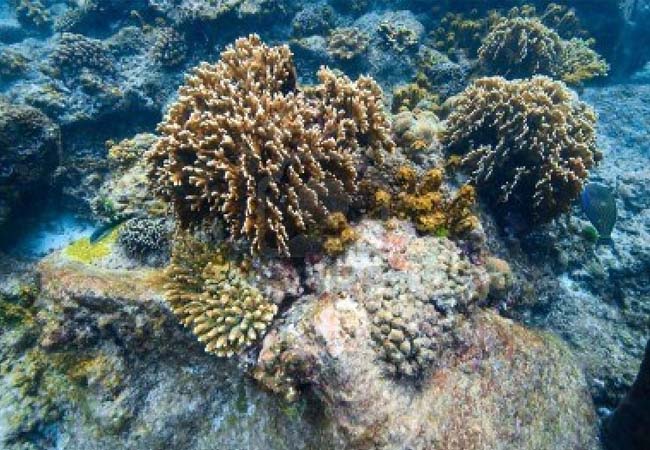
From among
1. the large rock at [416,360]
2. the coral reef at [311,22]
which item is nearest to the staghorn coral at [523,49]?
the coral reef at [311,22]

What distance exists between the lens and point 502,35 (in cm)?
791

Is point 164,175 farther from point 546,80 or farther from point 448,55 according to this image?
point 448,55

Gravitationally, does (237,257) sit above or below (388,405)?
above

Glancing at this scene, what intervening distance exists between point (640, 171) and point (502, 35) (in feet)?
11.0

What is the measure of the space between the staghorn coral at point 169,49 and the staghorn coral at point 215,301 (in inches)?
268

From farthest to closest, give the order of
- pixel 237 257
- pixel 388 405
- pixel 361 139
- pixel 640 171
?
pixel 640 171
pixel 361 139
pixel 237 257
pixel 388 405

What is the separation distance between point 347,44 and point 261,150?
19.5ft

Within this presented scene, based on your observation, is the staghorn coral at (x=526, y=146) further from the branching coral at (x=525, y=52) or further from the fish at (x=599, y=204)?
the branching coral at (x=525, y=52)

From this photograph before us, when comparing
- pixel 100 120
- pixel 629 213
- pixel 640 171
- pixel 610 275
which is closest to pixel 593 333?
pixel 610 275

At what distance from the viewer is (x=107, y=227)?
18.4 ft

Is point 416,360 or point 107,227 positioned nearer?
point 416,360

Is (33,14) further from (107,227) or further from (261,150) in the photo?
(261,150)

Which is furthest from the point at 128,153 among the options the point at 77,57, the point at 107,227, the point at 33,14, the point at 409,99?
the point at 33,14

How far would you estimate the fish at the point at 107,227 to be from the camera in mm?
5477
